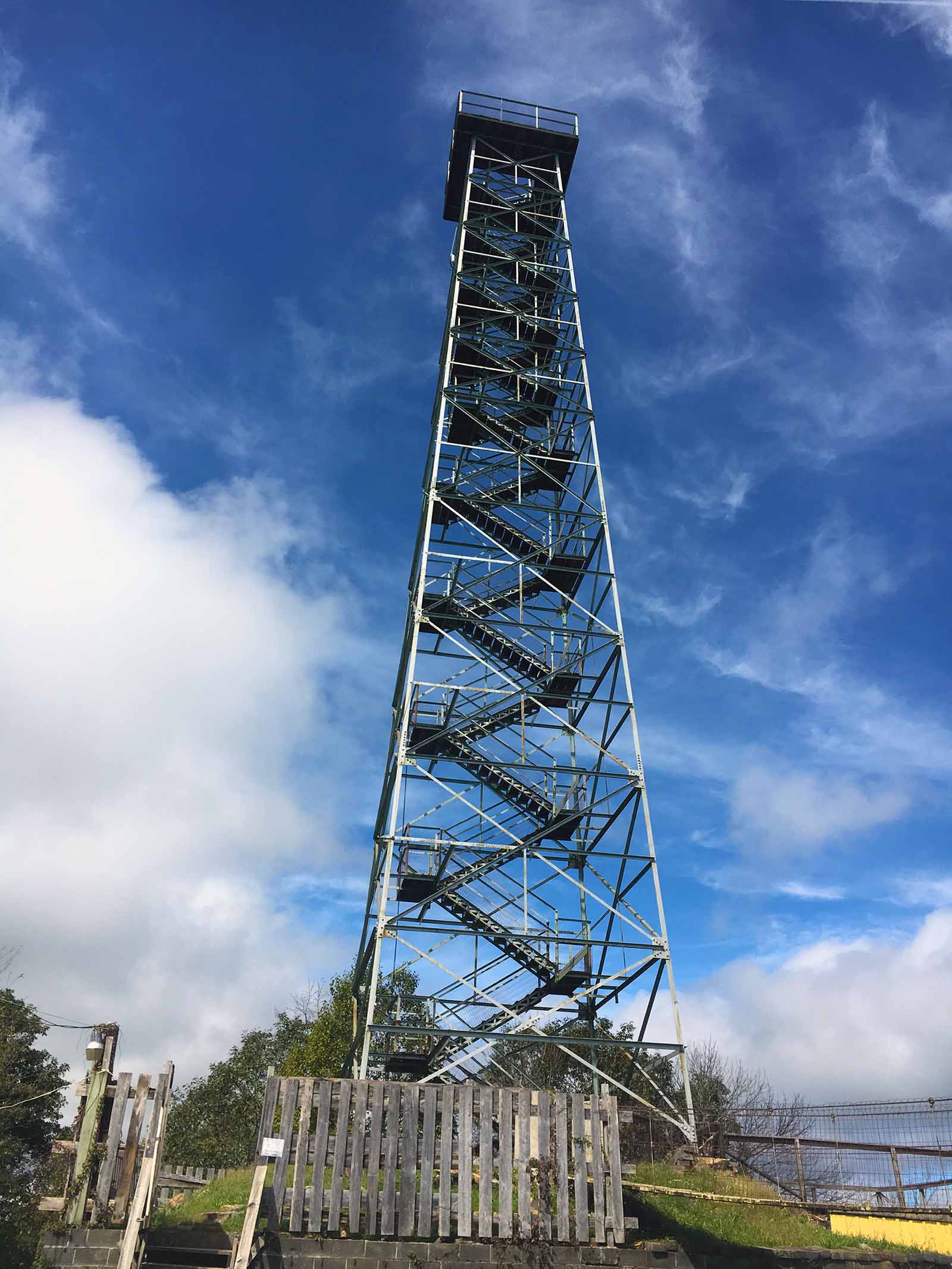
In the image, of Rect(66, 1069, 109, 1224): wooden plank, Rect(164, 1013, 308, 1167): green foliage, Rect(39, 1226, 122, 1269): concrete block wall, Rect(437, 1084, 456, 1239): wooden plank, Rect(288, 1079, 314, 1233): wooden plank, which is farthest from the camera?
Rect(164, 1013, 308, 1167): green foliage

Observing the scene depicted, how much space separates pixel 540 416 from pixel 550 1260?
22.0m

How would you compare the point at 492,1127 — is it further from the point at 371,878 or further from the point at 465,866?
the point at 371,878

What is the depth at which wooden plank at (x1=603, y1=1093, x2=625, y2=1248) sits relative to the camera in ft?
35.4

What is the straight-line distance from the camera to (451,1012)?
62.1ft

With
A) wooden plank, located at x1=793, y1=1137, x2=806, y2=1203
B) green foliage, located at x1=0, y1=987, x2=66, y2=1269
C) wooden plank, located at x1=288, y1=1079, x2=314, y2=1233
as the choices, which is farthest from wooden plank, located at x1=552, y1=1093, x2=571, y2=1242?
green foliage, located at x1=0, y1=987, x2=66, y2=1269

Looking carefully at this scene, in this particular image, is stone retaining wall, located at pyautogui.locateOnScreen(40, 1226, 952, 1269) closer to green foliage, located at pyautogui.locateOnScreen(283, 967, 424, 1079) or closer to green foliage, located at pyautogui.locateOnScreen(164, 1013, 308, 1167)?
green foliage, located at pyautogui.locateOnScreen(283, 967, 424, 1079)

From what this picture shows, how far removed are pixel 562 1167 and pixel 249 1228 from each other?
3.60m

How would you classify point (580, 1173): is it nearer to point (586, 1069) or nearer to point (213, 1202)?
point (213, 1202)

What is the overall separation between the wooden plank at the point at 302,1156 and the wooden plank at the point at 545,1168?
2638mm

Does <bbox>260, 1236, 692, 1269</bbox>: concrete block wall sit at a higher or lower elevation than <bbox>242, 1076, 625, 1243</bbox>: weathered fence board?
lower

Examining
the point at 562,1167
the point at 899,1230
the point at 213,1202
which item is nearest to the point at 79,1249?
the point at 562,1167

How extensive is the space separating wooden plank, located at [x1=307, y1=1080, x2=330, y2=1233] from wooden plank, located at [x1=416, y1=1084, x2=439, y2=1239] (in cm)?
108

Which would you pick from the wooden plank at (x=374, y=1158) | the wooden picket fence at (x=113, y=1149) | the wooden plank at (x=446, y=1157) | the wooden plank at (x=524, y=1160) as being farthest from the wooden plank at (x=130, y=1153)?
the wooden plank at (x=524, y=1160)

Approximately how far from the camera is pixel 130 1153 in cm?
1022
